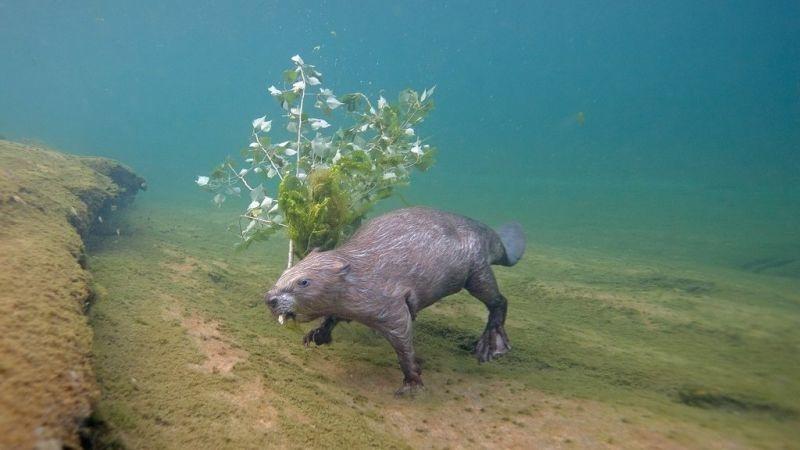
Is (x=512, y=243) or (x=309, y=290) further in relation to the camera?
(x=512, y=243)

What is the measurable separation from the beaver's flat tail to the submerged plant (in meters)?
1.18

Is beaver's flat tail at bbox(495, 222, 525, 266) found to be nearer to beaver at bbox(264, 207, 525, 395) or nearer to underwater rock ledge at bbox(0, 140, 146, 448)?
beaver at bbox(264, 207, 525, 395)

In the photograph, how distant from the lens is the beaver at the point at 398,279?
3068mm

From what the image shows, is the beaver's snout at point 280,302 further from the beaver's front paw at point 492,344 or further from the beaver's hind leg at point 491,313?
the beaver's front paw at point 492,344

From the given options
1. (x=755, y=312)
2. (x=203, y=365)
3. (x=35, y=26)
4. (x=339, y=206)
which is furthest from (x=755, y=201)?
(x=35, y=26)

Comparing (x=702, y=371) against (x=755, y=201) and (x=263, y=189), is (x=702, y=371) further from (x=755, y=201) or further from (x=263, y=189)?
(x=755, y=201)

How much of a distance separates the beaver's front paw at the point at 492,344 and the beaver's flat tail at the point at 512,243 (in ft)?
2.78

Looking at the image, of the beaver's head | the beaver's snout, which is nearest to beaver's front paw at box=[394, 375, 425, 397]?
the beaver's head

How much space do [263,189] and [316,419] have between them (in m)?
2.67

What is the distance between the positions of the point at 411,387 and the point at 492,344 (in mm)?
1145

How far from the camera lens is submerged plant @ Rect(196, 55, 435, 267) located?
3.89 meters

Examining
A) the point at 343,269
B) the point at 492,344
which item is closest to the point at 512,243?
the point at 492,344

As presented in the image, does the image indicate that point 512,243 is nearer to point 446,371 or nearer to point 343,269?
point 446,371

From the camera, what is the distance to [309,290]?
119 inches
